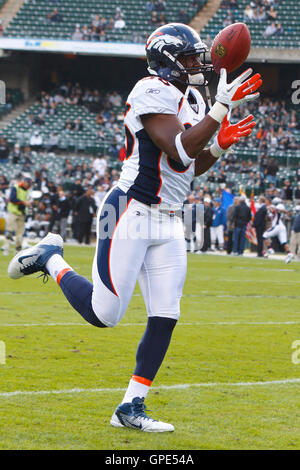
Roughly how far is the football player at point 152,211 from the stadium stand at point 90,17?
Result: 2533 centimetres

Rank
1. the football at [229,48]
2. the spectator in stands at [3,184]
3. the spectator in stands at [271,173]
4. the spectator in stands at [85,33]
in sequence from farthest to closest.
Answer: the spectator in stands at [85,33]
the spectator in stands at [3,184]
the spectator in stands at [271,173]
the football at [229,48]

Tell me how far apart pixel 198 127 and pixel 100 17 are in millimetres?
27616

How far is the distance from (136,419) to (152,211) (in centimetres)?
101

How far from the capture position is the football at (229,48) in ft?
13.4

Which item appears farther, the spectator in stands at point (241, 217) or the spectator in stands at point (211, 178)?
the spectator in stands at point (211, 178)

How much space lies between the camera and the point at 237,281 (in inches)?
485

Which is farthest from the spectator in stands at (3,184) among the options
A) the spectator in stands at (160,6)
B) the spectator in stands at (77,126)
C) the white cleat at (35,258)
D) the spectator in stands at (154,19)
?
the white cleat at (35,258)

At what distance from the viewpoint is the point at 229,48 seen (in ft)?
13.4

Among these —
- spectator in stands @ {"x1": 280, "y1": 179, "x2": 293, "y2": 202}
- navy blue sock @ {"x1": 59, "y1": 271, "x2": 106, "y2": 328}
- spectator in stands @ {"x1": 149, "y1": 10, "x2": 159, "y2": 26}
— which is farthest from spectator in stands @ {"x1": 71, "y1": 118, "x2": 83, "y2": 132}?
navy blue sock @ {"x1": 59, "y1": 271, "x2": 106, "y2": 328}

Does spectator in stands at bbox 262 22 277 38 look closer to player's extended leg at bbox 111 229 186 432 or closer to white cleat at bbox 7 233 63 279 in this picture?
white cleat at bbox 7 233 63 279

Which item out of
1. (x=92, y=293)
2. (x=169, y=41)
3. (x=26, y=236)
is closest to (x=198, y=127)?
(x=169, y=41)

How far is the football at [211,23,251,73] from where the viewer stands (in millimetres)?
4086

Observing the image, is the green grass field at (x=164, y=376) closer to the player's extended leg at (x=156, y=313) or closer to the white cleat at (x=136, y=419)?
the white cleat at (x=136, y=419)

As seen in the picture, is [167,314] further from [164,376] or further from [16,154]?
[16,154]
